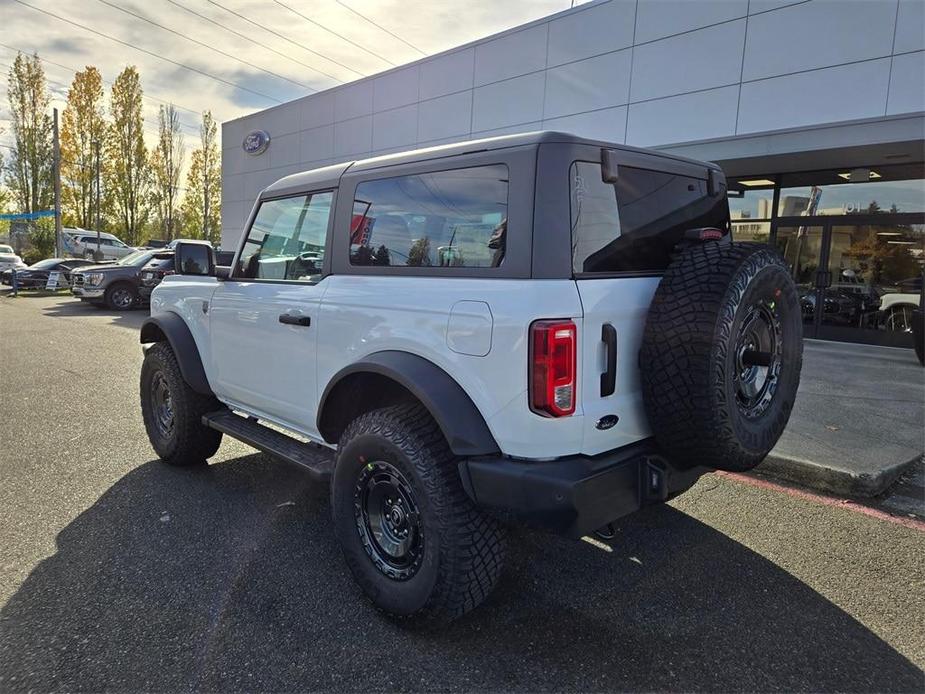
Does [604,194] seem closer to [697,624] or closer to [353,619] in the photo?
[697,624]

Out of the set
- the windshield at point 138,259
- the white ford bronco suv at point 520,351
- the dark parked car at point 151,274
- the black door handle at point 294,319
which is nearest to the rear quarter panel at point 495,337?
the white ford bronco suv at point 520,351

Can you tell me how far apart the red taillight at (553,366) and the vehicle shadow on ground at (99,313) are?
12344 millimetres

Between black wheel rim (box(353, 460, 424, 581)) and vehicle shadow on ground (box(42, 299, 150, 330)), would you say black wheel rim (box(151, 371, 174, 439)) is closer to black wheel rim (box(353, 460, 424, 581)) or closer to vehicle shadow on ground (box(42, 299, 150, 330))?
black wheel rim (box(353, 460, 424, 581))

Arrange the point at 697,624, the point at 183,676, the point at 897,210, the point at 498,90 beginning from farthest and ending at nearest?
the point at 498,90
the point at 897,210
the point at 697,624
the point at 183,676

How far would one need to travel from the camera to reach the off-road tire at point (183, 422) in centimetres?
423

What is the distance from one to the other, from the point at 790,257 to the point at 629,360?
37.1 feet

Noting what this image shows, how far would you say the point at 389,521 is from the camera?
8.86ft

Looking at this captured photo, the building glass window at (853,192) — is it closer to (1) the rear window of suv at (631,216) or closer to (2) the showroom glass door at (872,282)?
(2) the showroom glass door at (872,282)

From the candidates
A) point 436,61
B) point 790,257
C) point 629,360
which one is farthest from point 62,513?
point 436,61

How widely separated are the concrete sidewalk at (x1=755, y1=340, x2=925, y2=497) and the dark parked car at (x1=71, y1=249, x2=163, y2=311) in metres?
15.7

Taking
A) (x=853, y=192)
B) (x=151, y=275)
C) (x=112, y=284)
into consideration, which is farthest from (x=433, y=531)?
(x=112, y=284)

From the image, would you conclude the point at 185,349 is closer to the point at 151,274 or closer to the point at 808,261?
the point at 808,261

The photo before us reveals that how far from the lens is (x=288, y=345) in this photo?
333cm

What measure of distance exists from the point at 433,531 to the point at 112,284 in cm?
1630
